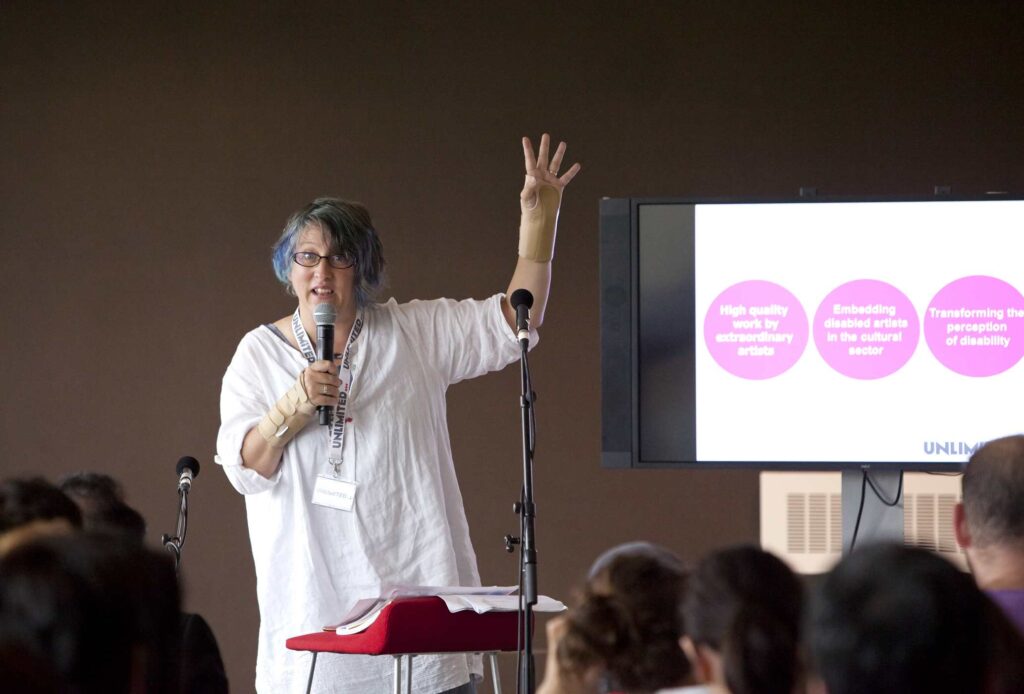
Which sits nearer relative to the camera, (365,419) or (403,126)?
(365,419)

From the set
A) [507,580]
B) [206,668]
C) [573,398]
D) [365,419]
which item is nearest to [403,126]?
[573,398]

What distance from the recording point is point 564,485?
5.67 m

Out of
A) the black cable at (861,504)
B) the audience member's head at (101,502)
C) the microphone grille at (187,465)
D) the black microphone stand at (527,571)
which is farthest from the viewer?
the microphone grille at (187,465)

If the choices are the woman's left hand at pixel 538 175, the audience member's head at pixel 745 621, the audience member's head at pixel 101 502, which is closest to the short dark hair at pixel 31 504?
the audience member's head at pixel 101 502

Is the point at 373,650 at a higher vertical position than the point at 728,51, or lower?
lower

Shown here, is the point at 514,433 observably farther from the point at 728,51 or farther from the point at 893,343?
the point at 893,343

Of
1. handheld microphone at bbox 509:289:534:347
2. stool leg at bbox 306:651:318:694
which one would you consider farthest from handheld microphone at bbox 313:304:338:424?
stool leg at bbox 306:651:318:694

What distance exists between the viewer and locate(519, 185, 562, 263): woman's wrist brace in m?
3.38

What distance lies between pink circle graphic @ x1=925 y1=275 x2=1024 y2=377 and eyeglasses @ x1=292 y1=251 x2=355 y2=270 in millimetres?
1488

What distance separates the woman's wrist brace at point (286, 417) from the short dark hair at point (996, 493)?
5.26 feet

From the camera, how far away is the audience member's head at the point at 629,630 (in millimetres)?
1750

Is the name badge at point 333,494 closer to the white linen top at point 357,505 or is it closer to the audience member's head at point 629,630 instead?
the white linen top at point 357,505

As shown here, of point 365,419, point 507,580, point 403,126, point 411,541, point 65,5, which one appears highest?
point 65,5

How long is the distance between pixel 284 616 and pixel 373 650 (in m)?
0.58
